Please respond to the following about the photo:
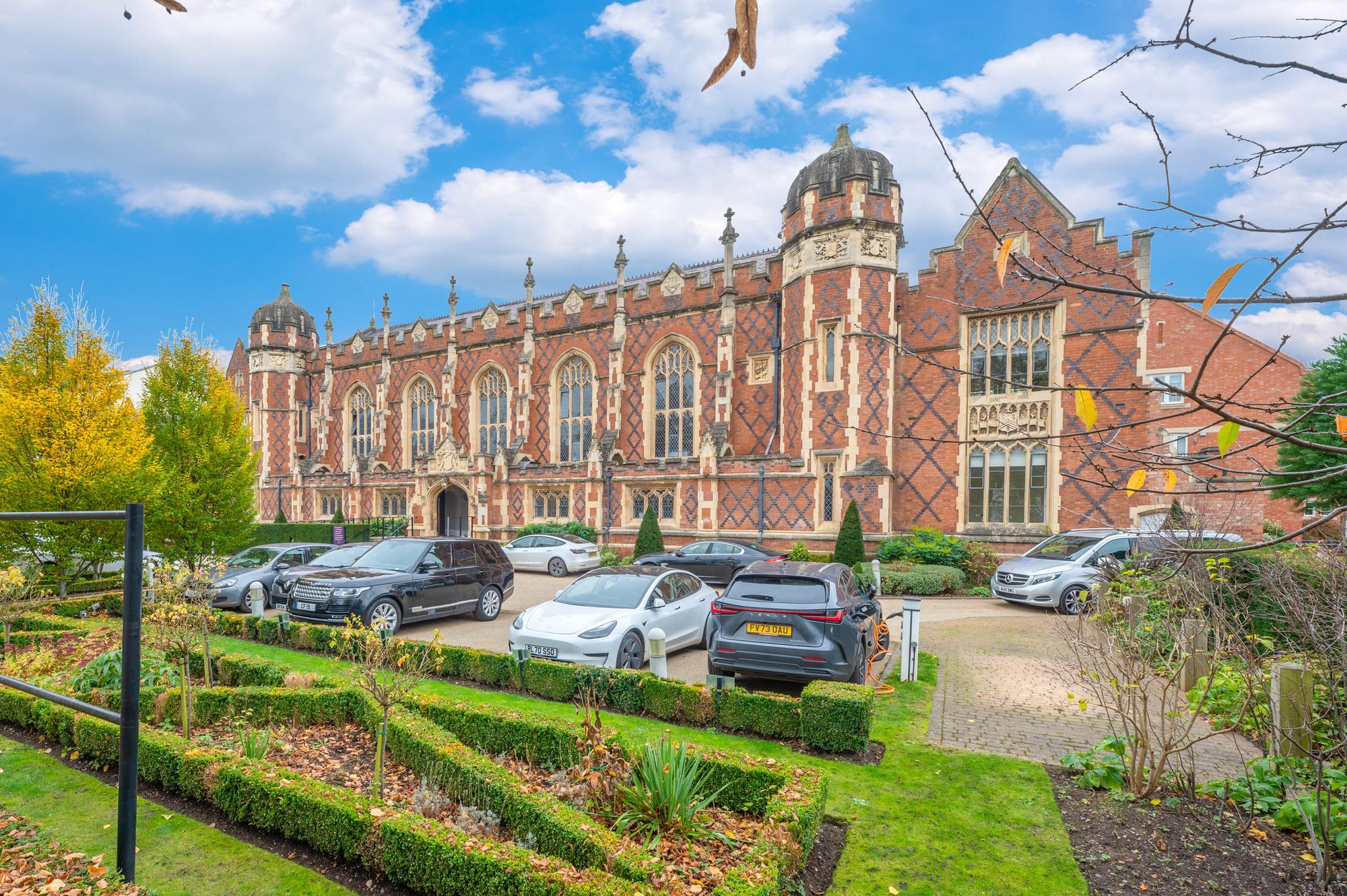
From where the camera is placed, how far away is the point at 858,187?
2056 centimetres

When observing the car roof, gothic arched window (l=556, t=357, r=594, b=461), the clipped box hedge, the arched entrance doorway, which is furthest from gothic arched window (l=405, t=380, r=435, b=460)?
the car roof

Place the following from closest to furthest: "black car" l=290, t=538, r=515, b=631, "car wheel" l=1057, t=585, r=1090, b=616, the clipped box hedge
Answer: the clipped box hedge, "black car" l=290, t=538, r=515, b=631, "car wheel" l=1057, t=585, r=1090, b=616

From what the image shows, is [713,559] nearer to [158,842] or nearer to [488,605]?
[488,605]

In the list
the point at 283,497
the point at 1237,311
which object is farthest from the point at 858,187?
the point at 283,497

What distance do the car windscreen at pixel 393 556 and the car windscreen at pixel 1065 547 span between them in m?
12.7

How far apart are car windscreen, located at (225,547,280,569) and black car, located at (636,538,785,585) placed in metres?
8.08

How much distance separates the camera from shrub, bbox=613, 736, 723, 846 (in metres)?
4.47

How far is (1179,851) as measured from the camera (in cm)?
458

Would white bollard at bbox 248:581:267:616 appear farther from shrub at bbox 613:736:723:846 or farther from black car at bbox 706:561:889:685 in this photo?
shrub at bbox 613:736:723:846

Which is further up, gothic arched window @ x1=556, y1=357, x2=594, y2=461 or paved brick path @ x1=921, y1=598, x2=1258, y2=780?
gothic arched window @ x1=556, y1=357, x2=594, y2=461

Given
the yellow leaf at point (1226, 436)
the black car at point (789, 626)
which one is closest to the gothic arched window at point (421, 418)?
the black car at point (789, 626)

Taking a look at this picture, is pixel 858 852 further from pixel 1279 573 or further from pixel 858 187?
pixel 858 187

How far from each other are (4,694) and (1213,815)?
10626 millimetres

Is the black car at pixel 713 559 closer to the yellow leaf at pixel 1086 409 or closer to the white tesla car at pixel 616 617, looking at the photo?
the white tesla car at pixel 616 617
